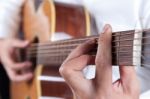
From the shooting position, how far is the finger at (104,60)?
2.11ft

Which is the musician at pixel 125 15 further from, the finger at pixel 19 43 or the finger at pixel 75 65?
the finger at pixel 19 43

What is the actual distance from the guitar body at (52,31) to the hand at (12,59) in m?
0.04

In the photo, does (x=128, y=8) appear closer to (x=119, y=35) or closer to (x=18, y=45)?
(x=119, y=35)

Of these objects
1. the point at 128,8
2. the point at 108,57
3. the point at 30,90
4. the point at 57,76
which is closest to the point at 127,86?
the point at 108,57

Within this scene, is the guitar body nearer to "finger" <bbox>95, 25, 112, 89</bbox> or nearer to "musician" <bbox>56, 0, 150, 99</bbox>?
"musician" <bbox>56, 0, 150, 99</bbox>

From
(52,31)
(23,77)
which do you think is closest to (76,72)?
(52,31)

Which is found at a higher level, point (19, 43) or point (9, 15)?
point (9, 15)

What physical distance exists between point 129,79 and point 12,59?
0.67 metres

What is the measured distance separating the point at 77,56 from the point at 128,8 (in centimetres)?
19

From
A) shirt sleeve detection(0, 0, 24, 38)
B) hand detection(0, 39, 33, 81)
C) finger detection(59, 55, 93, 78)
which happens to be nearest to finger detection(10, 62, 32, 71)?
hand detection(0, 39, 33, 81)

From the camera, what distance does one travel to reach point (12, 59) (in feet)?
4.12

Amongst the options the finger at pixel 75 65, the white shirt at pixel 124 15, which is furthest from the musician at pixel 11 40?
the finger at pixel 75 65

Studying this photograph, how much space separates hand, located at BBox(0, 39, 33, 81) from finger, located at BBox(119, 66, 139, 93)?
0.57 m

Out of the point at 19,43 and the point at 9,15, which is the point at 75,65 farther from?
the point at 9,15
